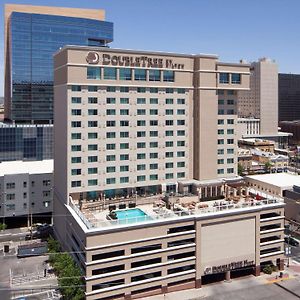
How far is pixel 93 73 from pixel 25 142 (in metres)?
70.6

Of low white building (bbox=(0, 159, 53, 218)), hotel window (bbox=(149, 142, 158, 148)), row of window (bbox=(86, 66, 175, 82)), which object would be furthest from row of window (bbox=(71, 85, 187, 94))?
low white building (bbox=(0, 159, 53, 218))

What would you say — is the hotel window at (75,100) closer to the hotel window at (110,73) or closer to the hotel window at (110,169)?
the hotel window at (110,73)

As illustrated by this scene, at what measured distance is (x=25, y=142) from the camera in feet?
436

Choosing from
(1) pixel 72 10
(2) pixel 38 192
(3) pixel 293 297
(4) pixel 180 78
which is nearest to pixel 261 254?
(3) pixel 293 297

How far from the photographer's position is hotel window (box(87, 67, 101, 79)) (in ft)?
232

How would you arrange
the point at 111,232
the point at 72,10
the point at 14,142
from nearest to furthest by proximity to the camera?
1. the point at 111,232
2. the point at 14,142
3. the point at 72,10

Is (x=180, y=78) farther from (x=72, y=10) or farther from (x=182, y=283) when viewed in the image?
(x=72, y=10)

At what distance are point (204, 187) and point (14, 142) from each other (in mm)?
78043

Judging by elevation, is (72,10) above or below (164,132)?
above

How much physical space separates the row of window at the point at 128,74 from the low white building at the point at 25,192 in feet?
115

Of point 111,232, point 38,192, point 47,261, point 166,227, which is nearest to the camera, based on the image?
point 111,232

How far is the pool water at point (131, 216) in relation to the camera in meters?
60.6

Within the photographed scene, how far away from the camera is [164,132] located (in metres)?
77.8

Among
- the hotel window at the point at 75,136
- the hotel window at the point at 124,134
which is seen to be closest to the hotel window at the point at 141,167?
the hotel window at the point at 124,134
